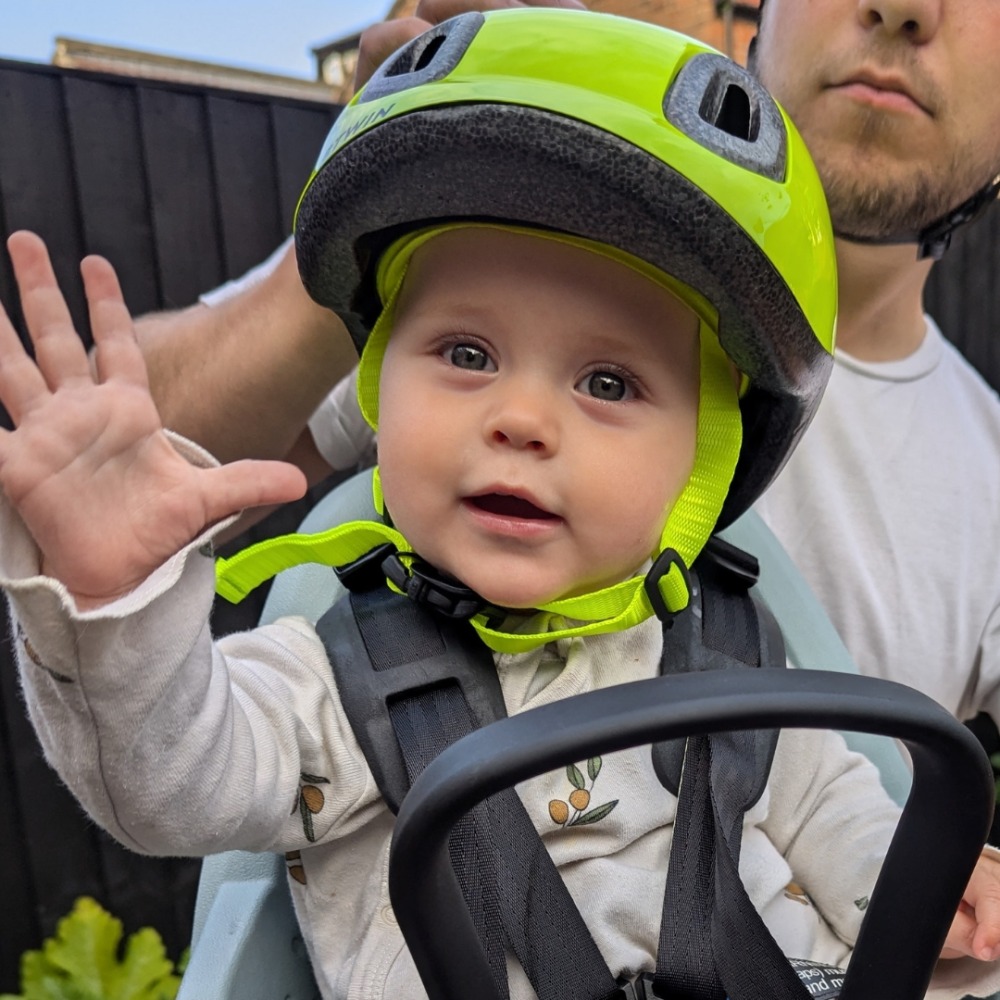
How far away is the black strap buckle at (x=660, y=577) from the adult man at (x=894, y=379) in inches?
21.9

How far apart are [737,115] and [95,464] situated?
582 mm

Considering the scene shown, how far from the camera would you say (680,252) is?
2.27ft

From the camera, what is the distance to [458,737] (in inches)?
29.2

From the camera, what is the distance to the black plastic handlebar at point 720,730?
39cm

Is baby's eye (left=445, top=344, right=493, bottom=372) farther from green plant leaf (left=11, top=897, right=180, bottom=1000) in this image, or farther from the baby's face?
green plant leaf (left=11, top=897, right=180, bottom=1000)

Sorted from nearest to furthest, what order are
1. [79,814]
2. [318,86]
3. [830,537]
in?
[830,537], [79,814], [318,86]

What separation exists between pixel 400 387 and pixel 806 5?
0.89 m

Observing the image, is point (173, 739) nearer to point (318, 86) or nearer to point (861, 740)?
point (861, 740)

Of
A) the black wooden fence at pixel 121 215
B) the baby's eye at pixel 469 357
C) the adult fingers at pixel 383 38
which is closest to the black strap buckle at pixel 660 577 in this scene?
the baby's eye at pixel 469 357

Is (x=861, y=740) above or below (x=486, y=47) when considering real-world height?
below

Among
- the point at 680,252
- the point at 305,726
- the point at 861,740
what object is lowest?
the point at 861,740

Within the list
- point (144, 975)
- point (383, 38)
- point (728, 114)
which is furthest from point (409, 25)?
point (144, 975)

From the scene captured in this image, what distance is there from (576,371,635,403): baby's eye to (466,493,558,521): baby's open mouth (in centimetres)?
10

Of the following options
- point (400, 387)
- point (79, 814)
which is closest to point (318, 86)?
point (79, 814)
